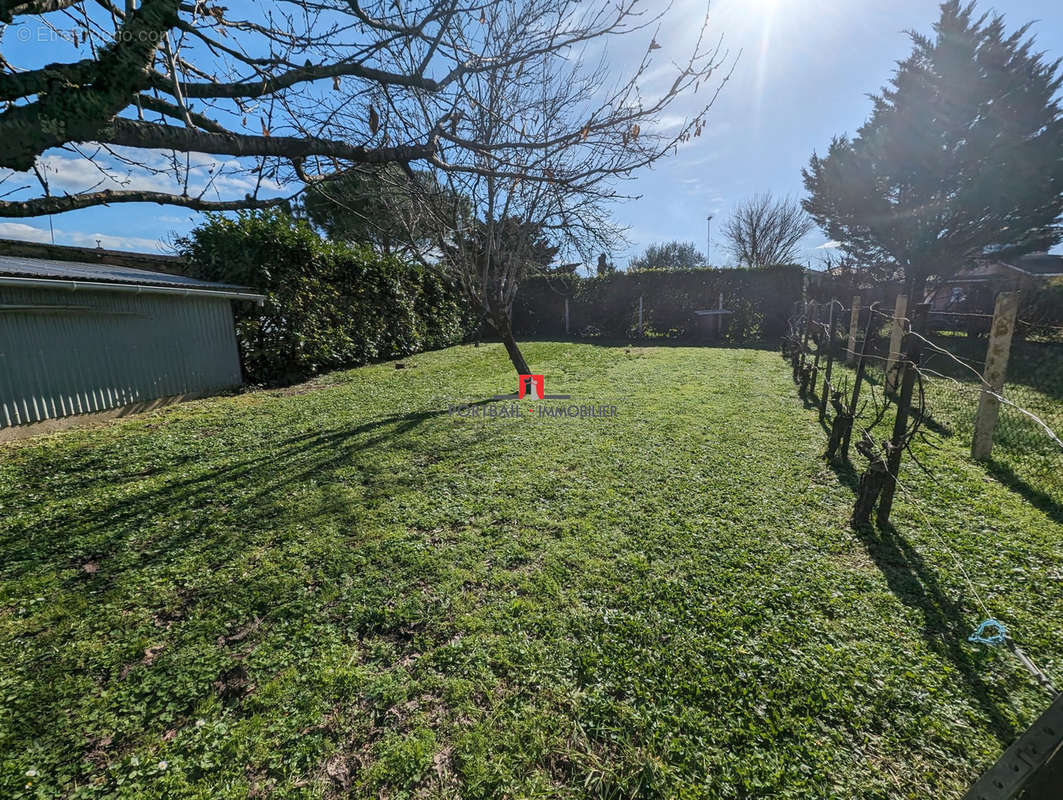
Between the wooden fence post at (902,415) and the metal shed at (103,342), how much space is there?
8.56 meters

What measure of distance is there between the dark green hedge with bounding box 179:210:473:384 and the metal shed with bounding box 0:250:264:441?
0.61m

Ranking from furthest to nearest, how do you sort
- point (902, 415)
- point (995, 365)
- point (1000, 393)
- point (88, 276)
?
point (88, 276)
point (1000, 393)
point (995, 365)
point (902, 415)

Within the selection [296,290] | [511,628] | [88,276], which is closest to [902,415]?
[511,628]

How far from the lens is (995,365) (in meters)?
3.79

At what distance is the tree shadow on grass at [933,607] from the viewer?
1.55 m

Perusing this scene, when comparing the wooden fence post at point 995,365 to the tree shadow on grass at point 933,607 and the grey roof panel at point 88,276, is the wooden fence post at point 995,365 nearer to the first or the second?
the tree shadow on grass at point 933,607

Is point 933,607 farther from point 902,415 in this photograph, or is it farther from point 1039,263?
point 1039,263

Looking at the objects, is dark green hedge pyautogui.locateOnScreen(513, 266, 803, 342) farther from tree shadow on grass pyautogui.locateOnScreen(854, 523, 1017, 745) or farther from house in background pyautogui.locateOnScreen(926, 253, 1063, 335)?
tree shadow on grass pyautogui.locateOnScreen(854, 523, 1017, 745)

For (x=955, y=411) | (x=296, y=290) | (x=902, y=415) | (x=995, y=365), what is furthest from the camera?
(x=296, y=290)

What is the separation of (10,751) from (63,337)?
19.8ft

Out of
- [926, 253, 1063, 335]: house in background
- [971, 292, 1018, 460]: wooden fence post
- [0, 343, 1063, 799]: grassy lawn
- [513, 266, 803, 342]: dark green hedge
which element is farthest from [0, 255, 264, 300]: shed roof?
[926, 253, 1063, 335]: house in background


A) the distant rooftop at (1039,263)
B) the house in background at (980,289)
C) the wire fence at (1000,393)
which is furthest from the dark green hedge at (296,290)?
the distant rooftop at (1039,263)

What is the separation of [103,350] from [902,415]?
353 inches

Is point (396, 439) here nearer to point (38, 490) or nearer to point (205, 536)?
point (205, 536)
